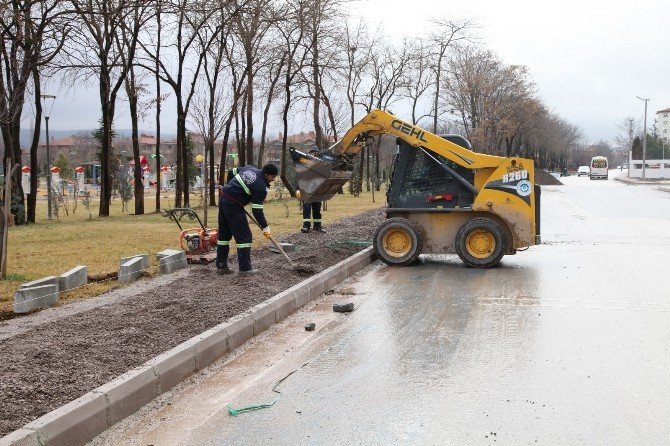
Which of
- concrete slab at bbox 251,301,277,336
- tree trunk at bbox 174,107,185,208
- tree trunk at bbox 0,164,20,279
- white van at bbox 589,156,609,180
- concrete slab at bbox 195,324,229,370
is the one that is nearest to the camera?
concrete slab at bbox 195,324,229,370

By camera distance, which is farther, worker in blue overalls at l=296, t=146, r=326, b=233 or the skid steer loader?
worker in blue overalls at l=296, t=146, r=326, b=233

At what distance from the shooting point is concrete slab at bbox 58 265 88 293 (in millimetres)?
9273

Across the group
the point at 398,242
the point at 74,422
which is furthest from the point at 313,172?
the point at 74,422

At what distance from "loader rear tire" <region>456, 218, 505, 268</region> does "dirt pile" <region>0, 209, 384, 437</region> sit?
2.59 m

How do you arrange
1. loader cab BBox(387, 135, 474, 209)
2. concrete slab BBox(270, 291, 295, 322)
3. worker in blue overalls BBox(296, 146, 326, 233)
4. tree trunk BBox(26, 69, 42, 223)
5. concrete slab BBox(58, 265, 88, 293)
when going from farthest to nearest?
1. tree trunk BBox(26, 69, 42, 223)
2. worker in blue overalls BBox(296, 146, 326, 233)
3. loader cab BBox(387, 135, 474, 209)
4. concrete slab BBox(58, 265, 88, 293)
5. concrete slab BBox(270, 291, 295, 322)

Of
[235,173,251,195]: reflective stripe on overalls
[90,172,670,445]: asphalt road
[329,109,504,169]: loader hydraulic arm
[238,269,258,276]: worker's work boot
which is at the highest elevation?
[329,109,504,169]: loader hydraulic arm

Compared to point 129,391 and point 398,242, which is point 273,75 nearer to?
point 398,242

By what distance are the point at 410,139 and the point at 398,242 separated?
1786 mm

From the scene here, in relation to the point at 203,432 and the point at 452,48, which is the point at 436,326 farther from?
the point at 452,48

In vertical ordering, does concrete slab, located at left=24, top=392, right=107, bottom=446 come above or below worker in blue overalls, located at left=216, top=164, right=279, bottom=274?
below

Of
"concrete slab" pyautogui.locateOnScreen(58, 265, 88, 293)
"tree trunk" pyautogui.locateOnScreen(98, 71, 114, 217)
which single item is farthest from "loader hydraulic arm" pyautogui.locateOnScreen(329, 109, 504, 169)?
"tree trunk" pyautogui.locateOnScreen(98, 71, 114, 217)

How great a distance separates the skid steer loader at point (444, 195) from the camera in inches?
476

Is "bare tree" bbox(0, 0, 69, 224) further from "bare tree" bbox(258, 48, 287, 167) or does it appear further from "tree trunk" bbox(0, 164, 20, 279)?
"bare tree" bbox(258, 48, 287, 167)

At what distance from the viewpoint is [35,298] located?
815cm
